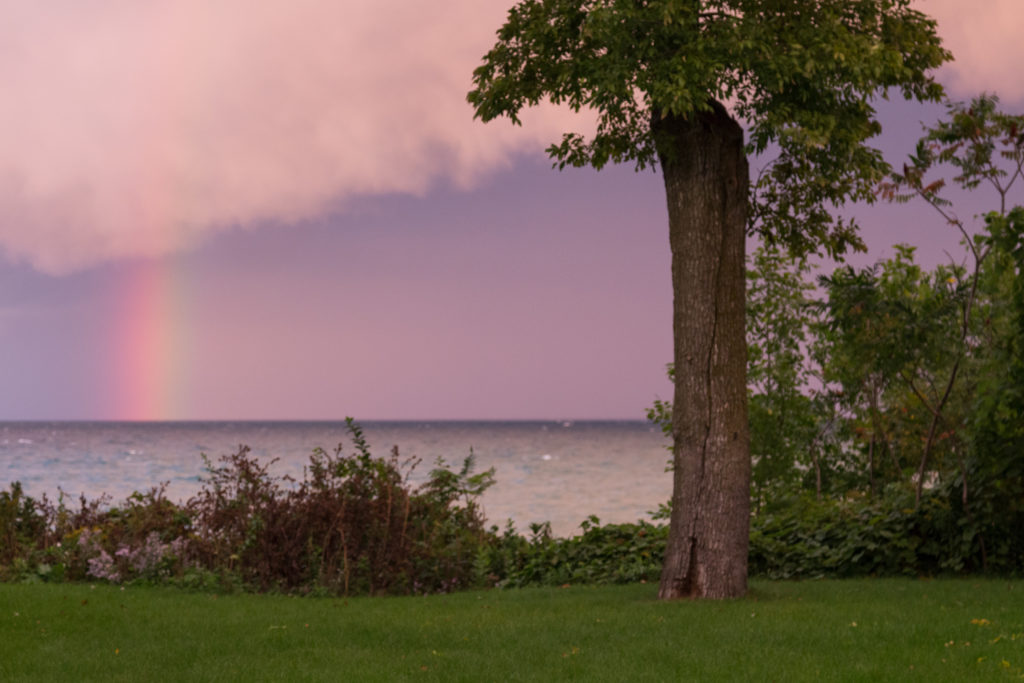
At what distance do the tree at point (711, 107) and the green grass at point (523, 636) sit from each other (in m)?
1.35

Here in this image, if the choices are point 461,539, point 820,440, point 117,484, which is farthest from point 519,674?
point 117,484

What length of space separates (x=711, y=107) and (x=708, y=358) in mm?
2732

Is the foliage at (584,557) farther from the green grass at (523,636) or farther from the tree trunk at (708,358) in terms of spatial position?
the tree trunk at (708,358)

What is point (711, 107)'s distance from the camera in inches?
404

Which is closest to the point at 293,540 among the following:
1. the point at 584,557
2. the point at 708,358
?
the point at 584,557

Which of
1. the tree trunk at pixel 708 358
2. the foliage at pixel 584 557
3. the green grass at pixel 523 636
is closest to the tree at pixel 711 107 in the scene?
the tree trunk at pixel 708 358

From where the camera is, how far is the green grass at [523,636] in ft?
22.9

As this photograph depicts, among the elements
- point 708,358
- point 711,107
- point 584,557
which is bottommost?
point 584,557

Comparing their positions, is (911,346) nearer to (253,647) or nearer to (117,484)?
(253,647)

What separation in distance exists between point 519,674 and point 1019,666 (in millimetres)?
3506

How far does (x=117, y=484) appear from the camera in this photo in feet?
124

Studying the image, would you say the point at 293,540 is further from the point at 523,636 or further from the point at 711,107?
the point at 711,107

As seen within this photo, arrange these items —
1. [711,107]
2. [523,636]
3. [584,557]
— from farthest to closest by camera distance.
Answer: [584,557], [711,107], [523,636]

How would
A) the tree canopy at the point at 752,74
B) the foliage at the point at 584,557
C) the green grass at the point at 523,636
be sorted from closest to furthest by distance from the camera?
the green grass at the point at 523,636 → the tree canopy at the point at 752,74 → the foliage at the point at 584,557
